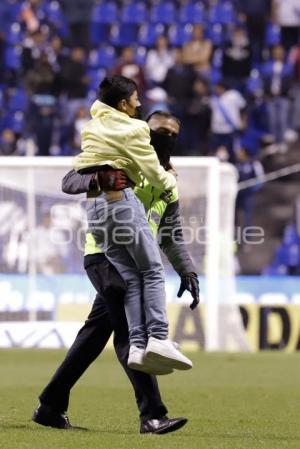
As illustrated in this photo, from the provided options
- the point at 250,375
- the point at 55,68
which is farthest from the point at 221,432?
the point at 55,68

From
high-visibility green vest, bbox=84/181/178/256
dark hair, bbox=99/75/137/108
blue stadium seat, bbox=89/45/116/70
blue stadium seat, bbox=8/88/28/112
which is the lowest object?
high-visibility green vest, bbox=84/181/178/256

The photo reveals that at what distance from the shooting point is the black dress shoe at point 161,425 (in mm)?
6512

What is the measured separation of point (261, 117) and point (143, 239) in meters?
15.5

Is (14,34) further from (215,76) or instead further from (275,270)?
(275,270)

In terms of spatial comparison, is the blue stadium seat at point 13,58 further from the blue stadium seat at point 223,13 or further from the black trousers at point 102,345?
the black trousers at point 102,345

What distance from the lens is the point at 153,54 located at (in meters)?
22.9

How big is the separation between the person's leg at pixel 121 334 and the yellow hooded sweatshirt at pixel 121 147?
1.88 ft

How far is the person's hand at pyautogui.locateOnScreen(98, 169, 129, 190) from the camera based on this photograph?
6391 millimetres

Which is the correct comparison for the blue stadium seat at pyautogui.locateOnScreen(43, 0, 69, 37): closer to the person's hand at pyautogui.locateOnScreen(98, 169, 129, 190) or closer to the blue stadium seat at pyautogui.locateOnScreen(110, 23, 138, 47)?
the blue stadium seat at pyautogui.locateOnScreen(110, 23, 138, 47)

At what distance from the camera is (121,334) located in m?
6.66

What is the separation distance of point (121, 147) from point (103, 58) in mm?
17272

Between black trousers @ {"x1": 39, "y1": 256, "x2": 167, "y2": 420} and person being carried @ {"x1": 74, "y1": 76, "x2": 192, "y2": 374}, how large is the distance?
12 cm

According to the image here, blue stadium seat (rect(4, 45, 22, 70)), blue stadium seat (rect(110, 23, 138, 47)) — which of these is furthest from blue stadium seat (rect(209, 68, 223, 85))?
blue stadium seat (rect(4, 45, 22, 70))

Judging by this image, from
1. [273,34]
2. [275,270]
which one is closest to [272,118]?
[273,34]
